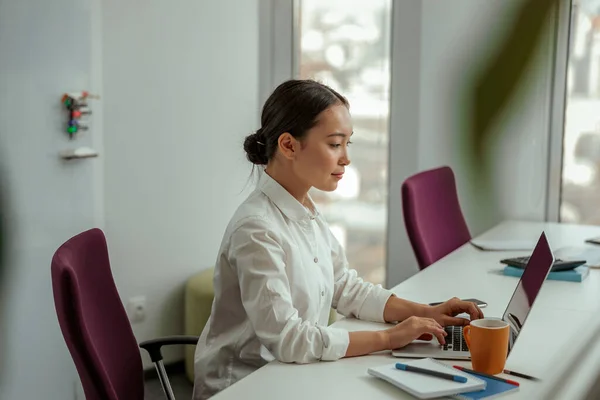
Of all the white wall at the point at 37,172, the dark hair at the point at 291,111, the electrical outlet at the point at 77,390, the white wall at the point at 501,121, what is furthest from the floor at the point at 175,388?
the white wall at the point at 501,121

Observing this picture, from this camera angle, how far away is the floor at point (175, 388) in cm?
259

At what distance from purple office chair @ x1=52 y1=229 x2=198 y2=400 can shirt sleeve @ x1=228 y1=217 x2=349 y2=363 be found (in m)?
0.23

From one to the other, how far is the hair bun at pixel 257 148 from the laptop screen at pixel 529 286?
21.8 inches

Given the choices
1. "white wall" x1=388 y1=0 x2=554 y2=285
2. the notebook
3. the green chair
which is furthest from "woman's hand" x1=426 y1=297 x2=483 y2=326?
the green chair

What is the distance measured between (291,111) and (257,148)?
12cm

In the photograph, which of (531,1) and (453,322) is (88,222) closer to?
(453,322)

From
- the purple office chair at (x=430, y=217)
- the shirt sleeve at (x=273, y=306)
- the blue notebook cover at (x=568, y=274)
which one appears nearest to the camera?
the shirt sleeve at (x=273, y=306)

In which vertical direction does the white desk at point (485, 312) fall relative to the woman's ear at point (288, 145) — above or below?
below

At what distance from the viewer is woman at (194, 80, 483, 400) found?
4.23 feet

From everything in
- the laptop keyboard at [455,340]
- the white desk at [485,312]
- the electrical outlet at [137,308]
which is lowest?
the electrical outlet at [137,308]

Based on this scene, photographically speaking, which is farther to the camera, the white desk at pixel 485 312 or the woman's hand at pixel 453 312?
the woman's hand at pixel 453 312

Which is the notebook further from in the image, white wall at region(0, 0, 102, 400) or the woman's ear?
white wall at region(0, 0, 102, 400)

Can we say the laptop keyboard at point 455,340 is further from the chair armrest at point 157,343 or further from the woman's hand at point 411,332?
the chair armrest at point 157,343

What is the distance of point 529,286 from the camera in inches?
44.4
